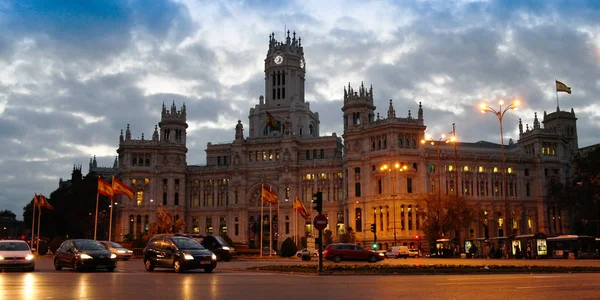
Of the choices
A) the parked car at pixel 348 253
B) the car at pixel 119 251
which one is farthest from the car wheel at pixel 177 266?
the parked car at pixel 348 253

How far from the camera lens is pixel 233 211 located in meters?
125

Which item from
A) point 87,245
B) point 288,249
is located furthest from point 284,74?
point 87,245

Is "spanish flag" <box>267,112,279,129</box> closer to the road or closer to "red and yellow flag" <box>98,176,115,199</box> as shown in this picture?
"red and yellow flag" <box>98,176,115,199</box>

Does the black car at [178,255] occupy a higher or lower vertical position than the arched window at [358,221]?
lower

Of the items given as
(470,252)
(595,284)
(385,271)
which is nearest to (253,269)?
(385,271)

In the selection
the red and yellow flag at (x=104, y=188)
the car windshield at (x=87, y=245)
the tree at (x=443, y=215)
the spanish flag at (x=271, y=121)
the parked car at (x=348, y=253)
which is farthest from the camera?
the spanish flag at (x=271, y=121)

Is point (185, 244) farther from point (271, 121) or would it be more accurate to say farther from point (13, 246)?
point (271, 121)

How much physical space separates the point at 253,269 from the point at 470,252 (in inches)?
1869

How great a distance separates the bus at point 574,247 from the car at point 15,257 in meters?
57.0

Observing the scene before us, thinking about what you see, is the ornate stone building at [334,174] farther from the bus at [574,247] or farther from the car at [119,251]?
the car at [119,251]

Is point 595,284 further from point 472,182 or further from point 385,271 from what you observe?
point 472,182

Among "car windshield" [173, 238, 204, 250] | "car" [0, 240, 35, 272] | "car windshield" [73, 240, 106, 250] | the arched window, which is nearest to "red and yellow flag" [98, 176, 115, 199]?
"car windshield" [73, 240, 106, 250]

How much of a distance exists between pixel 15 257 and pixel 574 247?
60.3 m

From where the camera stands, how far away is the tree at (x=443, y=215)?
89000mm
